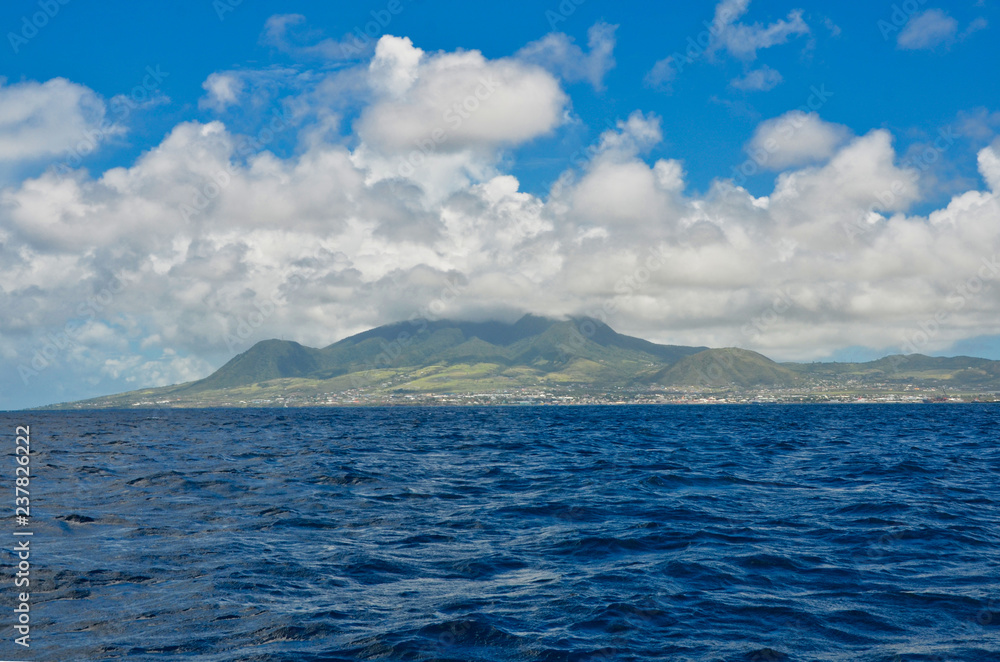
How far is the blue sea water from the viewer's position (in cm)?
1416

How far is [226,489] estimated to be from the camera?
35875 millimetres

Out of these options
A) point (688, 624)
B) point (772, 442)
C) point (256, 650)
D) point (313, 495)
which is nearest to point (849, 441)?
point (772, 442)

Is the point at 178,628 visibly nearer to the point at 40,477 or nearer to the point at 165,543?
the point at 165,543

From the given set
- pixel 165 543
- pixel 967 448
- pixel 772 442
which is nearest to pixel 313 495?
pixel 165 543

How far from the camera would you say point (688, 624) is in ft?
50.0

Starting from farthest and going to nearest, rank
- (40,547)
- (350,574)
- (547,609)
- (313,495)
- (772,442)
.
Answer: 1. (772,442)
2. (313,495)
3. (40,547)
4. (350,574)
5. (547,609)

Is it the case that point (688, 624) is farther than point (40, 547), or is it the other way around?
point (40, 547)

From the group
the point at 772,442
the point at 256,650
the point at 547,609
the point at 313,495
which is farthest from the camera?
the point at 772,442

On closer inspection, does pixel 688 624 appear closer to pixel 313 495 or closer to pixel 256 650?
pixel 256 650

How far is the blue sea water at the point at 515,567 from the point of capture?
1416cm

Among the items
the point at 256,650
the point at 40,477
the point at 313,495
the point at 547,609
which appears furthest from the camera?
the point at 40,477

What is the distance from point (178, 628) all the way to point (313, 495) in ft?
63.6

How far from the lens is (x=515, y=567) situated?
66.9 ft

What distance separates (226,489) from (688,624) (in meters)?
28.3
